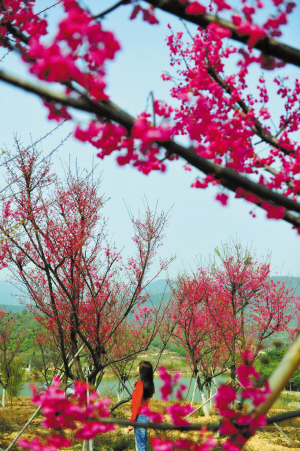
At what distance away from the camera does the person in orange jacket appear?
4.59 m

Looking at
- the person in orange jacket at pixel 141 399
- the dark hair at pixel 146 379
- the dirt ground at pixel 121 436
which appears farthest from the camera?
the dirt ground at pixel 121 436

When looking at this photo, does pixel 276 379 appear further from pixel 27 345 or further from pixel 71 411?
pixel 27 345

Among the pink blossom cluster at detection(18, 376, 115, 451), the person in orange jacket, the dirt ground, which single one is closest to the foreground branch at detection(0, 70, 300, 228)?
the pink blossom cluster at detection(18, 376, 115, 451)

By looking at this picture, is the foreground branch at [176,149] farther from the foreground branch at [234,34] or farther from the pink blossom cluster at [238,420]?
the pink blossom cluster at [238,420]

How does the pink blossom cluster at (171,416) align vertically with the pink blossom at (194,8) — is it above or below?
below

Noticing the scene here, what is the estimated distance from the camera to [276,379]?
1.10 m

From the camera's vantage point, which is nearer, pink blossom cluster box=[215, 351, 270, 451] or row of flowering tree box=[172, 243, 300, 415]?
pink blossom cluster box=[215, 351, 270, 451]

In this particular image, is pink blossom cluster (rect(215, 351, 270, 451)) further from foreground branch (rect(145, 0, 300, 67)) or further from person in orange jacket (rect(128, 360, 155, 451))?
person in orange jacket (rect(128, 360, 155, 451))

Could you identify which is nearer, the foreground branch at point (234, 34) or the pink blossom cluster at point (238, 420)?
the pink blossom cluster at point (238, 420)

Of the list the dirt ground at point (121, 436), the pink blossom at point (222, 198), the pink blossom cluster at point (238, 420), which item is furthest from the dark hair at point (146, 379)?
the dirt ground at point (121, 436)

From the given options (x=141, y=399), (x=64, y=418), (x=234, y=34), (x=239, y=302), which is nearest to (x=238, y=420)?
(x=64, y=418)

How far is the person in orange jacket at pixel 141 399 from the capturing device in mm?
4586

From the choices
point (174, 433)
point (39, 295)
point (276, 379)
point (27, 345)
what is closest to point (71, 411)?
point (276, 379)

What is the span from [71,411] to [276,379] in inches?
31.7
